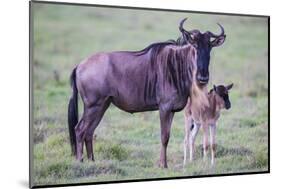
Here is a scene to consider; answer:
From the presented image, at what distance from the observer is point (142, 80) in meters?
3.19

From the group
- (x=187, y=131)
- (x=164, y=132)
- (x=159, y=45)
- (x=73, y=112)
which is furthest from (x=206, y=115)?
(x=73, y=112)

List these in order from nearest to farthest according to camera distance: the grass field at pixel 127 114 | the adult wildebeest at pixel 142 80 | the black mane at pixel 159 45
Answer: the grass field at pixel 127 114
the adult wildebeest at pixel 142 80
the black mane at pixel 159 45

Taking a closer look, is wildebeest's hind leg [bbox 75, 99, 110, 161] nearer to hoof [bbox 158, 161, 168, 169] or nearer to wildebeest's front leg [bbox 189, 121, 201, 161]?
hoof [bbox 158, 161, 168, 169]

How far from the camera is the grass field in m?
2.99

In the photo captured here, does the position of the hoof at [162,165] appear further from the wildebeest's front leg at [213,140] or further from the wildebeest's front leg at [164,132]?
the wildebeest's front leg at [213,140]

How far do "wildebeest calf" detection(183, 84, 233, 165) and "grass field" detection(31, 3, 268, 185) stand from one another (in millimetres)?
43

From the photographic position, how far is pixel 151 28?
322 cm

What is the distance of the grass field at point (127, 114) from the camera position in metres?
2.99

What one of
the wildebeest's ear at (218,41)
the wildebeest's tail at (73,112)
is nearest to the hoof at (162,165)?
the wildebeest's tail at (73,112)

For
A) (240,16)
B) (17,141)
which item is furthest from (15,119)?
(240,16)

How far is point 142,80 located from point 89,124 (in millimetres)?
424

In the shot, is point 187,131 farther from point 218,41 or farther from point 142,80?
point 218,41

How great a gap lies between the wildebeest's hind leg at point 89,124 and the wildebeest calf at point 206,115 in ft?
1.83
